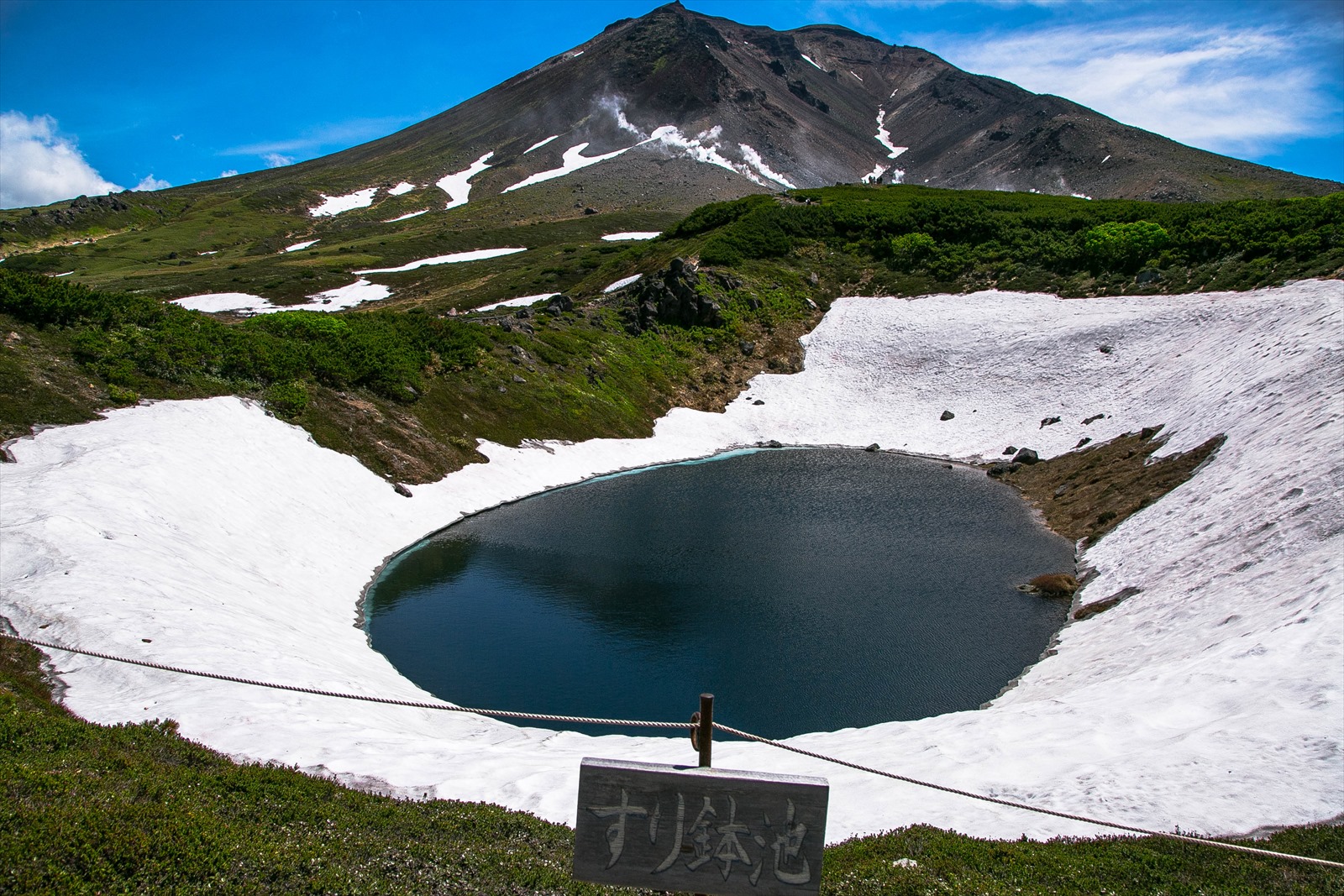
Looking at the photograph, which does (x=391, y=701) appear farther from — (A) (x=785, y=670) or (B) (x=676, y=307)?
(B) (x=676, y=307)

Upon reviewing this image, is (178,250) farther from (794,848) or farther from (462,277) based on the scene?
(794,848)

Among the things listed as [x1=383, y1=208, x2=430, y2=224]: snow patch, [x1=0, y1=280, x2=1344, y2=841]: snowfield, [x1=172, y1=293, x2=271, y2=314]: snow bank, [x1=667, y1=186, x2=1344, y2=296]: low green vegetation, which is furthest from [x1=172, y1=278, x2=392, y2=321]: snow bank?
[x1=0, y1=280, x2=1344, y2=841]: snowfield

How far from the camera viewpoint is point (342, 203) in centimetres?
15562

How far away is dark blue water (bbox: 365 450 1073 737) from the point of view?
746 inches

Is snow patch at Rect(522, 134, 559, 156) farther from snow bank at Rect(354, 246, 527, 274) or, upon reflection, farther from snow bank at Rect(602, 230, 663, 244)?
snow bank at Rect(354, 246, 527, 274)

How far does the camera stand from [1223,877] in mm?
8414

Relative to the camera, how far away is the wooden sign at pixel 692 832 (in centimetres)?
610

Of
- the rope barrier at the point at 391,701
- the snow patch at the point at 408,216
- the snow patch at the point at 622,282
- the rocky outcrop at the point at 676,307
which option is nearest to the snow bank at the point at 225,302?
the snow patch at the point at 622,282

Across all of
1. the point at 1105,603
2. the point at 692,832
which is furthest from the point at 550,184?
the point at 692,832

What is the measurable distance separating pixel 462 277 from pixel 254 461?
2801 inches

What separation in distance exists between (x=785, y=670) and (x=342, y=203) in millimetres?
160855

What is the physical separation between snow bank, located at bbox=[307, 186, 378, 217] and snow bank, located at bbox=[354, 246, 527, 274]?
176 feet

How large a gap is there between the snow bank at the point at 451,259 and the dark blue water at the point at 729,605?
2933 inches

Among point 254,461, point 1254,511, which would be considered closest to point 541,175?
point 254,461
